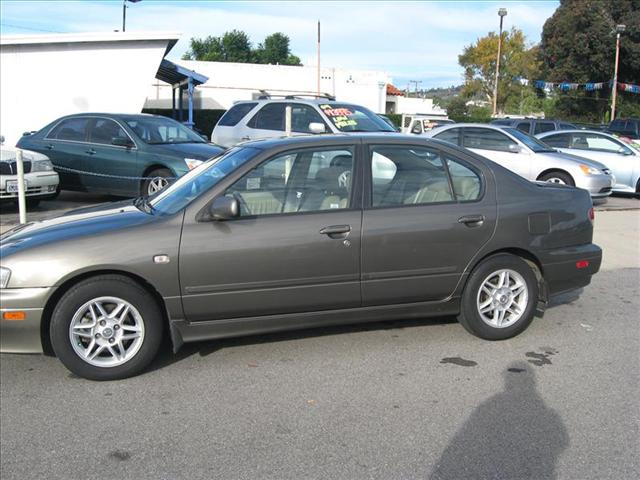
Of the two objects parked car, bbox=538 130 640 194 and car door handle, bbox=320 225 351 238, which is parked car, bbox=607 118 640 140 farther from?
car door handle, bbox=320 225 351 238

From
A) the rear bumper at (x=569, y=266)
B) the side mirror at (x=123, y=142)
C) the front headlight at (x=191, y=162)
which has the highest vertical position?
the side mirror at (x=123, y=142)

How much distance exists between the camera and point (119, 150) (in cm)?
1086

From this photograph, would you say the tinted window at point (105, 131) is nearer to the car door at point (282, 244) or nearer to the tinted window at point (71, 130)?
the tinted window at point (71, 130)

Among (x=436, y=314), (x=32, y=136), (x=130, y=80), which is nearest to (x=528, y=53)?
(x=130, y=80)

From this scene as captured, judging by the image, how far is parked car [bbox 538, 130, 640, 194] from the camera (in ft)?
47.1

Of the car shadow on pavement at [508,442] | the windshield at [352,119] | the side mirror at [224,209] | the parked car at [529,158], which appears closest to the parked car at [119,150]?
the windshield at [352,119]

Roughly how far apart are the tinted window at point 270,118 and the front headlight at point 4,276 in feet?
25.1

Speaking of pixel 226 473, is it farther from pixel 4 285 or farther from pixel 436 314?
pixel 436 314

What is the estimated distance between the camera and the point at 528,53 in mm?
63375

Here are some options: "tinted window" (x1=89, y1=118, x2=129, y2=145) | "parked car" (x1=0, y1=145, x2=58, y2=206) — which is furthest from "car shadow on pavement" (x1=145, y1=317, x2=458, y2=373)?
"tinted window" (x1=89, y1=118, x2=129, y2=145)

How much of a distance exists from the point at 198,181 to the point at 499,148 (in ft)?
29.5

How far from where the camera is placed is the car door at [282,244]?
13.9ft

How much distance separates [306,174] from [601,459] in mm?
2622

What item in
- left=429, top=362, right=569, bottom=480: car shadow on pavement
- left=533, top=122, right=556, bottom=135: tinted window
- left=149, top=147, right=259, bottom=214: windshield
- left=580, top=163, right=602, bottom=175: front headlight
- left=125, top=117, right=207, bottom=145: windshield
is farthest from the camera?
left=533, top=122, right=556, bottom=135: tinted window
